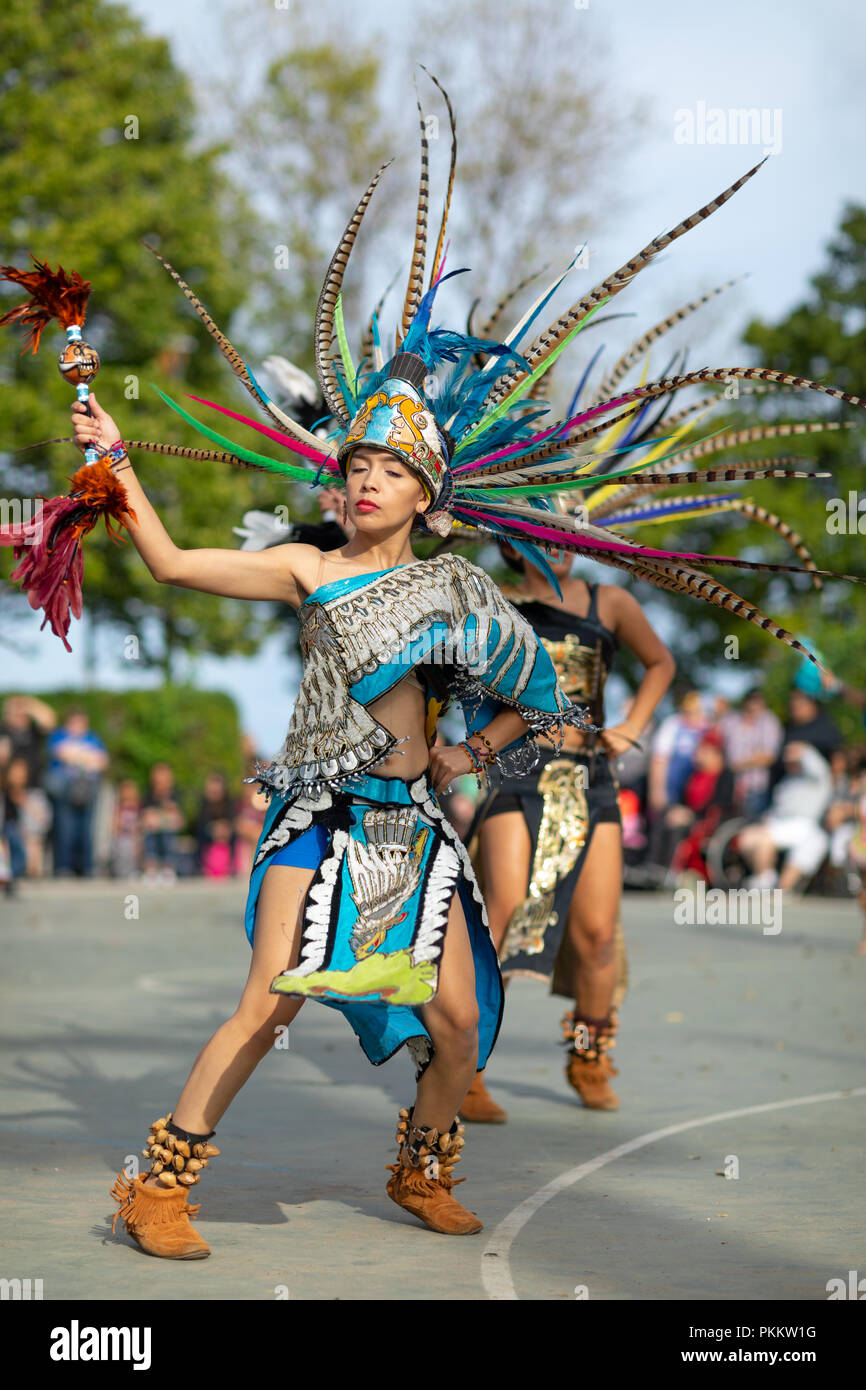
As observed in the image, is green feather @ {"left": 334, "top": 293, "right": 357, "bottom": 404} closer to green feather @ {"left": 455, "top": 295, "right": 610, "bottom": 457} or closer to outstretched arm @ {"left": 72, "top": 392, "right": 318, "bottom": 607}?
green feather @ {"left": 455, "top": 295, "right": 610, "bottom": 457}

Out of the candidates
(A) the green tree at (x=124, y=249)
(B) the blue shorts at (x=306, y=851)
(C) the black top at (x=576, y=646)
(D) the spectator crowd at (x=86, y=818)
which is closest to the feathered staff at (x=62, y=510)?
(B) the blue shorts at (x=306, y=851)

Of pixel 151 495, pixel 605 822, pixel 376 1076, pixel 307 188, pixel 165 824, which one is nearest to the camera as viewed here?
pixel 605 822

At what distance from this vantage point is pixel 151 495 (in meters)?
29.0

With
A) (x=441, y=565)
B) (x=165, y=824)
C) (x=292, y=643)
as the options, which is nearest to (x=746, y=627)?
(x=292, y=643)

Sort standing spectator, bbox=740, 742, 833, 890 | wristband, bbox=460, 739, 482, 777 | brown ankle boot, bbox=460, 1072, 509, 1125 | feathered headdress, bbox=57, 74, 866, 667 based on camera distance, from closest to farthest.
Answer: feathered headdress, bbox=57, 74, 866, 667, wristband, bbox=460, 739, 482, 777, brown ankle boot, bbox=460, 1072, 509, 1125, standing spectator, bbox=740, 742, 833, 890

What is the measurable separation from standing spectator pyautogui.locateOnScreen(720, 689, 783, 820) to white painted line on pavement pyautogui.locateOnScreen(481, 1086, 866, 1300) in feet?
35.0

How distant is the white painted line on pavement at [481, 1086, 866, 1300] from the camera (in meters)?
4.43

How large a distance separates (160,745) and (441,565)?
19.7m

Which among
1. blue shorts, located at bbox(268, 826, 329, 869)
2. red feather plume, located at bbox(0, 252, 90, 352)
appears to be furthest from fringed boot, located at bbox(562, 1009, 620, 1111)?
red feather plume, located at bbox(0, 252, 90, 352)

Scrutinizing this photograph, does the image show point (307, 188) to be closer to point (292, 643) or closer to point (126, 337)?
point (126, 337)

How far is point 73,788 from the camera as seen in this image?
1961 centimetres

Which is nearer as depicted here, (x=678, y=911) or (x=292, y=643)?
(x=678, y=911)

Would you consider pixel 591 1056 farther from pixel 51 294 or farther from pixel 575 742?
pixel 51 294

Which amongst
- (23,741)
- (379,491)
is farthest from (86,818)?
→ (379,491)
